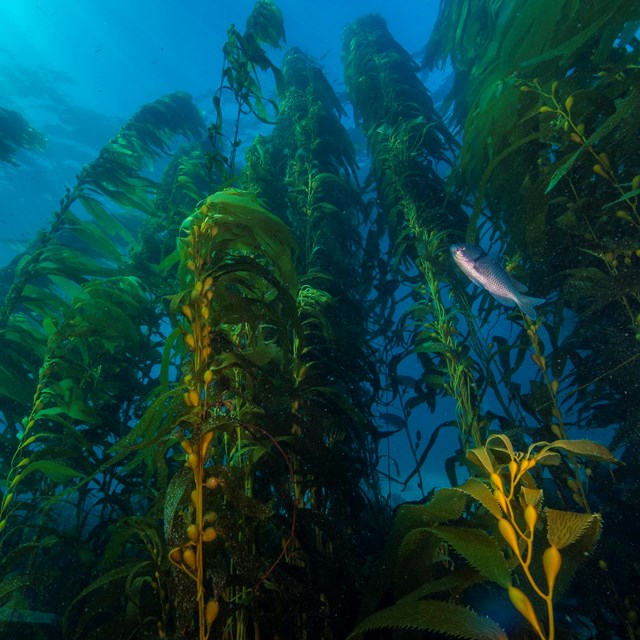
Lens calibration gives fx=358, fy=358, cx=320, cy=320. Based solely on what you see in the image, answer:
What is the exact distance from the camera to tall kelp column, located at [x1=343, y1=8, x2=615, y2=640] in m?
0.73

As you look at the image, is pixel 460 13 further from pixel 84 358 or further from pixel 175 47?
pixel 175 47

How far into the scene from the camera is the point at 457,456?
2697 mm

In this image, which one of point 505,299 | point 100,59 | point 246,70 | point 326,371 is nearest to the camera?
point 505,299

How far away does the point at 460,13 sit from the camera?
5441 millimetres

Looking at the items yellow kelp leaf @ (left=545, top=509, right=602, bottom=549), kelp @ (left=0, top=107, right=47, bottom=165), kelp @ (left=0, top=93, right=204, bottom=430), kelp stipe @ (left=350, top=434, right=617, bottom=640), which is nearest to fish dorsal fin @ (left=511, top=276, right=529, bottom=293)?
kelp stipe @ (left=350, top=434, right=617, bottom=640)

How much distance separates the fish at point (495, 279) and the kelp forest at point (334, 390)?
0.18 metres

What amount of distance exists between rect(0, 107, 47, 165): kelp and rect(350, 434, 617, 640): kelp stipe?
288 inches

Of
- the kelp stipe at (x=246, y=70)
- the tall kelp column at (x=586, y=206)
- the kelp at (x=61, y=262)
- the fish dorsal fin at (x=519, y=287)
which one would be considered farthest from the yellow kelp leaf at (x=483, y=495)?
the kelp at (x=61, y=262)

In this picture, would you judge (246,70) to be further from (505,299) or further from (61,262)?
(505,299)

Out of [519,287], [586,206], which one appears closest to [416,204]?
[586,206]

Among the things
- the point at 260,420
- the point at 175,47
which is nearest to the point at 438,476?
the point at 260,420

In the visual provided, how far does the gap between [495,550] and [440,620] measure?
20 cm

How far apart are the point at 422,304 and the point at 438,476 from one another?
2763cm

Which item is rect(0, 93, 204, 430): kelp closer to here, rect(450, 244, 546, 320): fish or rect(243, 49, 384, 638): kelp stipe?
rect(243, 49, 384, 638): kelp stipe
